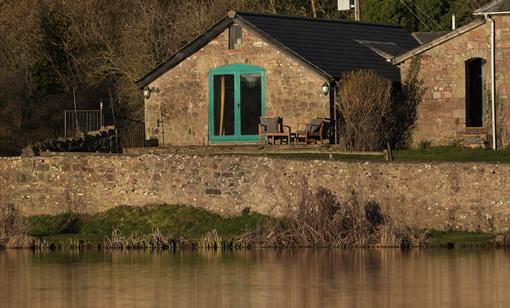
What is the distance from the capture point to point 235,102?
5197 cm

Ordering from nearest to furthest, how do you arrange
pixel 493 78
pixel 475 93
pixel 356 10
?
pixel 493 78
pixel 475 93
pixel 356 10

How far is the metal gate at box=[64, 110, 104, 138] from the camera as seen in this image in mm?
59059

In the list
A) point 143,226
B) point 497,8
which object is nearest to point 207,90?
point 497,8

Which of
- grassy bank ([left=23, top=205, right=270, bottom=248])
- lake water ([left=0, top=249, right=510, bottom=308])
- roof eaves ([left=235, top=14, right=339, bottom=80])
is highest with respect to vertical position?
roof eaves ([left=235, top=14, right=339, bottom=80])

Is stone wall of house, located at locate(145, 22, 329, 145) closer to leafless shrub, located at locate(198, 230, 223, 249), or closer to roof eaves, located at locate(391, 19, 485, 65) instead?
roof eaves, located at locate(391, 19, 485, 65)

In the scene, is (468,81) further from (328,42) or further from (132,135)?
(132,135)

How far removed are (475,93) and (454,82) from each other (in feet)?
2.95

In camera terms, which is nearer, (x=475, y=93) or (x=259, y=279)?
(x=259, y=279)

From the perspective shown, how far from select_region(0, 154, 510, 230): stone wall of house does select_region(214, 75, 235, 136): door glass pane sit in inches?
349

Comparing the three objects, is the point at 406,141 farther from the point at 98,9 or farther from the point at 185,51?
the point at 98,9

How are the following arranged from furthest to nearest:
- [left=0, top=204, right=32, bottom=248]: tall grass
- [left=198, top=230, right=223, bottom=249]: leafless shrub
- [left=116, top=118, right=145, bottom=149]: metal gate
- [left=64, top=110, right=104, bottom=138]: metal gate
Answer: [left=64, top=110, right=104, bottom=138]: metal gate → [left=116, top=118, right=145, bottom=149]: metal gate → [left=0, top=204, right=32, bottom=248]: tall grass → [left=198, top=230, right=223, bottom=249]: leafless shrub

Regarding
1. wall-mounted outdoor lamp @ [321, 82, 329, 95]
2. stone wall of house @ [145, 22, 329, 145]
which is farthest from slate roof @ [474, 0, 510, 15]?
stone wall of house @ [145, 22, 329, 145]

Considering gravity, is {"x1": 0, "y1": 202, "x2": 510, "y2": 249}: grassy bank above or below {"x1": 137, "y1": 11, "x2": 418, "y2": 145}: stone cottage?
below

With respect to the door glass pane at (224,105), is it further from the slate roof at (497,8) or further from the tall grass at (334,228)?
the tall grass at (334,228)
